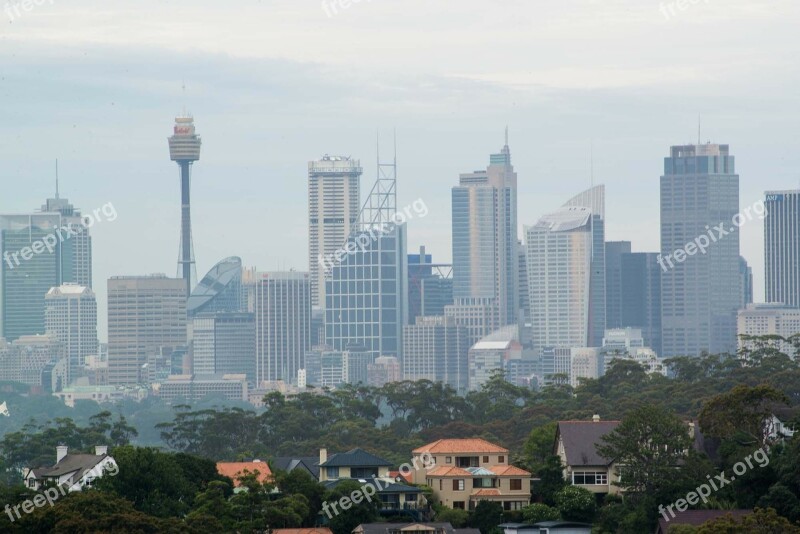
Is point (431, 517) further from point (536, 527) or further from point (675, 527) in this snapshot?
point (675, 527)

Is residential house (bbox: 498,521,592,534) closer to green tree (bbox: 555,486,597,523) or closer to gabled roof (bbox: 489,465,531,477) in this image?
green tree (bbox: 555,486,597,523)

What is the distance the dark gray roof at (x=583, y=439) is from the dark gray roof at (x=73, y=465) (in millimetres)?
16726

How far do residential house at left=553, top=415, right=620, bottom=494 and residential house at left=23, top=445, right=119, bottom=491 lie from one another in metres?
15.8

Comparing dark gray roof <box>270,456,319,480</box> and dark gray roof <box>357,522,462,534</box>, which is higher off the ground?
dark gray roof <box>270,456,319,480</box>

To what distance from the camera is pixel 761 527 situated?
4997 cm

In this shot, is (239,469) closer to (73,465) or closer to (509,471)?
(73,465)

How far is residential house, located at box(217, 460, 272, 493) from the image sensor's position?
70188 mm

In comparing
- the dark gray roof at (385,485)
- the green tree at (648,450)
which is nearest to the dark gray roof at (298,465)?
the dark gray roof at (385,485)

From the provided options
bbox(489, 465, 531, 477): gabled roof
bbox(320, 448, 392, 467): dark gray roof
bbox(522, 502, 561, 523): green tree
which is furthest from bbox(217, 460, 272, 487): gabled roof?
bbox(522, 502, 561, 523): green tree

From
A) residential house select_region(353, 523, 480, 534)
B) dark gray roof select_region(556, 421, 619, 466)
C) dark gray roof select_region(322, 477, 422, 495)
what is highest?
dark gray roof select_region(556, 421, 619, 466)

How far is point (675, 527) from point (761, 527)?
6261 millimetres

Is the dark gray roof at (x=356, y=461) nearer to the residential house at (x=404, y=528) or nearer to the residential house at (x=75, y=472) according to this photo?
the residential house at (x=75, y=472)

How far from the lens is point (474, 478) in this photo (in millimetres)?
69562

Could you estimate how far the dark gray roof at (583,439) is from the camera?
68.1m
